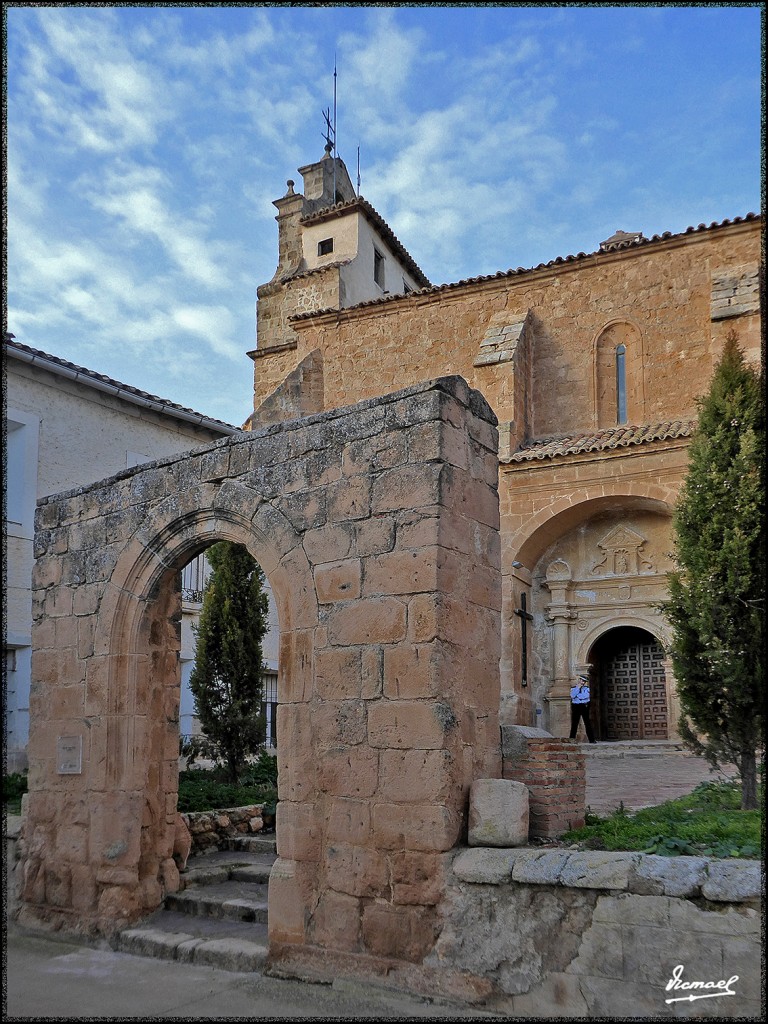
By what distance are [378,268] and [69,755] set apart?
2036 cm

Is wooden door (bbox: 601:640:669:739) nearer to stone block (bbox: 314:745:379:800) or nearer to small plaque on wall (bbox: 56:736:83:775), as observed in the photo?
small plaque on wall (bbox: 56:736:83:775)

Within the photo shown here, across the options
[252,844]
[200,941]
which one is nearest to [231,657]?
[252,844]

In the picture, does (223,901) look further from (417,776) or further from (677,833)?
(677,833)

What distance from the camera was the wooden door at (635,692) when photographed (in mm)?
16625

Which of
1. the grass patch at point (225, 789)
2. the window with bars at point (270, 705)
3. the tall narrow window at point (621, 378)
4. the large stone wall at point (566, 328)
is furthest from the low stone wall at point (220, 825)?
the tall narrow window at point (621, 378)

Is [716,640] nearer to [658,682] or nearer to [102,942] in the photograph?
[102,942]

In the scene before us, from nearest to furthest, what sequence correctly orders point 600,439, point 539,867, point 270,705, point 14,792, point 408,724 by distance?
point 539,867 → point 408,724 → point 14,792 → point 600,439 → point 270,705

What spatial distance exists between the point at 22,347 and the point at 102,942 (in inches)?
369

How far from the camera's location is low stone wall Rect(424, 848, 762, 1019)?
12.1ft

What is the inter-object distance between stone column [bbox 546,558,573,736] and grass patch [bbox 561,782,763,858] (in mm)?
9883

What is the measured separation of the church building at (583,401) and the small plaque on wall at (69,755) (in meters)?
9.97

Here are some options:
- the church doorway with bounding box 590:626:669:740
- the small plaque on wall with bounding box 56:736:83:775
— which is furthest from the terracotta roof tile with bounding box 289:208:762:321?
the small plaque on wall with bounding box 56:736:83:775

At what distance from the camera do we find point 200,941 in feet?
17.7

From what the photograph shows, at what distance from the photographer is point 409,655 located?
4.79 m
